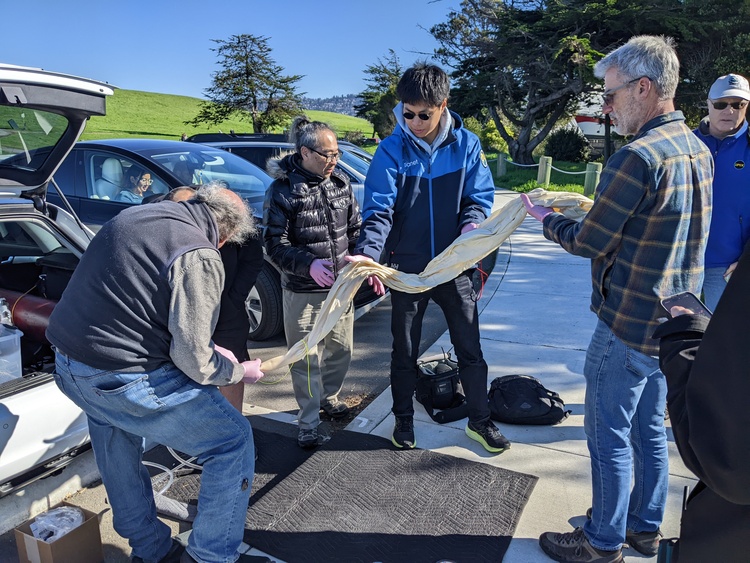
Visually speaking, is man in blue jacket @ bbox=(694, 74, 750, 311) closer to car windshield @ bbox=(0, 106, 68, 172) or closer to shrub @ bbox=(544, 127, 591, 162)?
car windshield @ bbox=(0, 106, 68, 172)

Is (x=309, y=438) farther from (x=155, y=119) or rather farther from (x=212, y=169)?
(x=155, y=119)

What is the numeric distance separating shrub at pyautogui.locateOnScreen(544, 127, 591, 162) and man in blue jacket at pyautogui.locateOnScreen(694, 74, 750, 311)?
22.8m

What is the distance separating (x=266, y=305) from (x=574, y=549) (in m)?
3.38

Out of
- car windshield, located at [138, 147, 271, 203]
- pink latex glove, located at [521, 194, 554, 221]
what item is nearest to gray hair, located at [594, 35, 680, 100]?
pink latex glove, located at [521, 194, 554, 221]

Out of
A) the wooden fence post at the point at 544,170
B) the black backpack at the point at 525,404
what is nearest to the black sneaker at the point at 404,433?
the black backpack at the point at 525,404

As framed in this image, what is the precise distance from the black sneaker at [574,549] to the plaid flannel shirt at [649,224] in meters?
0.94

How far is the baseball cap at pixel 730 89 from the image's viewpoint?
3.30 m

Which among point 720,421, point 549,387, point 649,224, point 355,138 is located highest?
point 355,138

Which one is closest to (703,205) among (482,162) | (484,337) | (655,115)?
(655,115)

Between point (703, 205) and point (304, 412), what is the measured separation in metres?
2.47

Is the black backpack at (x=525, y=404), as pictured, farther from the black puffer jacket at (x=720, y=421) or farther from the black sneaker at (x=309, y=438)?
the black puffer jacket at (x=720, y=421)

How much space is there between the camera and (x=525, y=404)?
12.2 ft

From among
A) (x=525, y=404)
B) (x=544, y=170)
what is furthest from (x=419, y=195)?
(x=544, y=170)

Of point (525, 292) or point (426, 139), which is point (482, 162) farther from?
point (525, 292)
